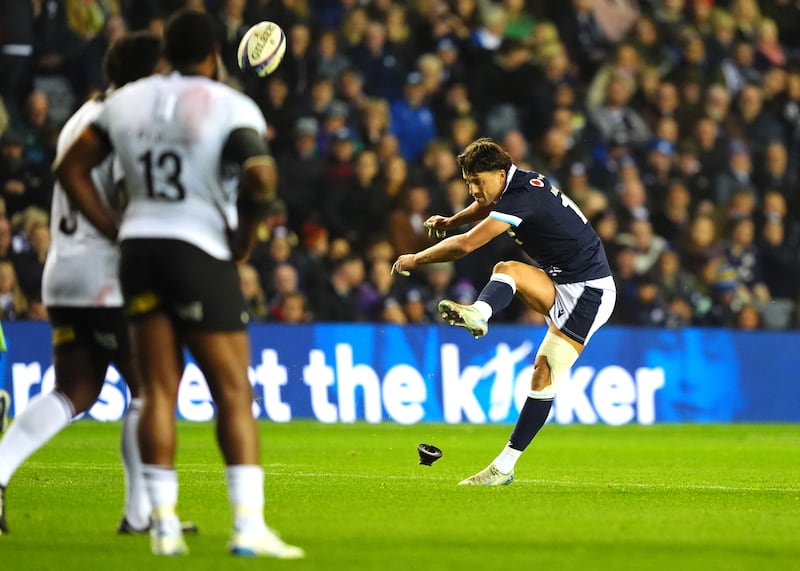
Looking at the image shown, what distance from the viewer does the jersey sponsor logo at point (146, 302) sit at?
263 inches

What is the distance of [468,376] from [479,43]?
564cm

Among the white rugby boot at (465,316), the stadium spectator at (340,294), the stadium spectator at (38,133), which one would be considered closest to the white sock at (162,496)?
the white rugby boot at (465,316)

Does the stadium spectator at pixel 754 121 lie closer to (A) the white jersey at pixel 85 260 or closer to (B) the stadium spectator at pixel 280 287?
(B) the stadium spectator at pixel 280 287

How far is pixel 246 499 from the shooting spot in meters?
6.57

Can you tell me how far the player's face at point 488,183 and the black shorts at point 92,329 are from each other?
3.69m

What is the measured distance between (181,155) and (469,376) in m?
11.6

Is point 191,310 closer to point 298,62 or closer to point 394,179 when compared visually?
point 394,179

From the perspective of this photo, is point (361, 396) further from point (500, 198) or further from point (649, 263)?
point (500, 198)

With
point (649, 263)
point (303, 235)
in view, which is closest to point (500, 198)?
point (303, 235)

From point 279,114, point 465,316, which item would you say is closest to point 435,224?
point 465,316

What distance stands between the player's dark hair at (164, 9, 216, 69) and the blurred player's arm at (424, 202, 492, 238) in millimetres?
4525

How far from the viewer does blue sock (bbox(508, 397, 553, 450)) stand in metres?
10.7

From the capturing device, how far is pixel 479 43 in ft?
71.1

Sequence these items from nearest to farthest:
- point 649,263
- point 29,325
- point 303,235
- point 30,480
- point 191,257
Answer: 1. point 191,257
2. point 30,480
3. point 29,325
4. point 303,235
5. point 649,263
